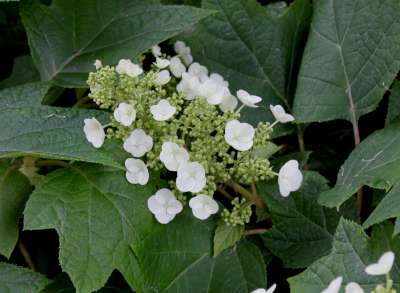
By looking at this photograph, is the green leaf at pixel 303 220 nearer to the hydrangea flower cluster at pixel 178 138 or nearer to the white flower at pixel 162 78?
the hydrangea flower cluster at pixel 178 138

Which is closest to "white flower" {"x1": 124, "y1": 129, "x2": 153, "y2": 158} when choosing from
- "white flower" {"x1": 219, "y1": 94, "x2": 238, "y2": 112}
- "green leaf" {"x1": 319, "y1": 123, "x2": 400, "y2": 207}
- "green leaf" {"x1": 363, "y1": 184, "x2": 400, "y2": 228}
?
"white flower" {"x1": 219, "y1": 94, "x2": 238, "y2": 112}

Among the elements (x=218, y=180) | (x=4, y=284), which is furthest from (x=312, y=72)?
(x=4, y=284)

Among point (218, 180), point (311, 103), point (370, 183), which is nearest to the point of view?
point (370, 183)

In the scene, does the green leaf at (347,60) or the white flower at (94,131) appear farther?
the green leaf at (347,60)

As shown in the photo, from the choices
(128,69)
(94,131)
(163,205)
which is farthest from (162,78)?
(163,205)

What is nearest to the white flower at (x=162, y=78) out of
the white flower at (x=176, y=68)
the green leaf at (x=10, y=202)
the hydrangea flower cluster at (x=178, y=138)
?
the hydrangea flower cluster at (x=178, y=138)

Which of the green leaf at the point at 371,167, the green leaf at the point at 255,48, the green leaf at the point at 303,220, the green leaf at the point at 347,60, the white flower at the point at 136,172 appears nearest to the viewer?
the green leaf at the point at 371,167

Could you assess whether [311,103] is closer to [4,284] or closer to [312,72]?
[312,72]
